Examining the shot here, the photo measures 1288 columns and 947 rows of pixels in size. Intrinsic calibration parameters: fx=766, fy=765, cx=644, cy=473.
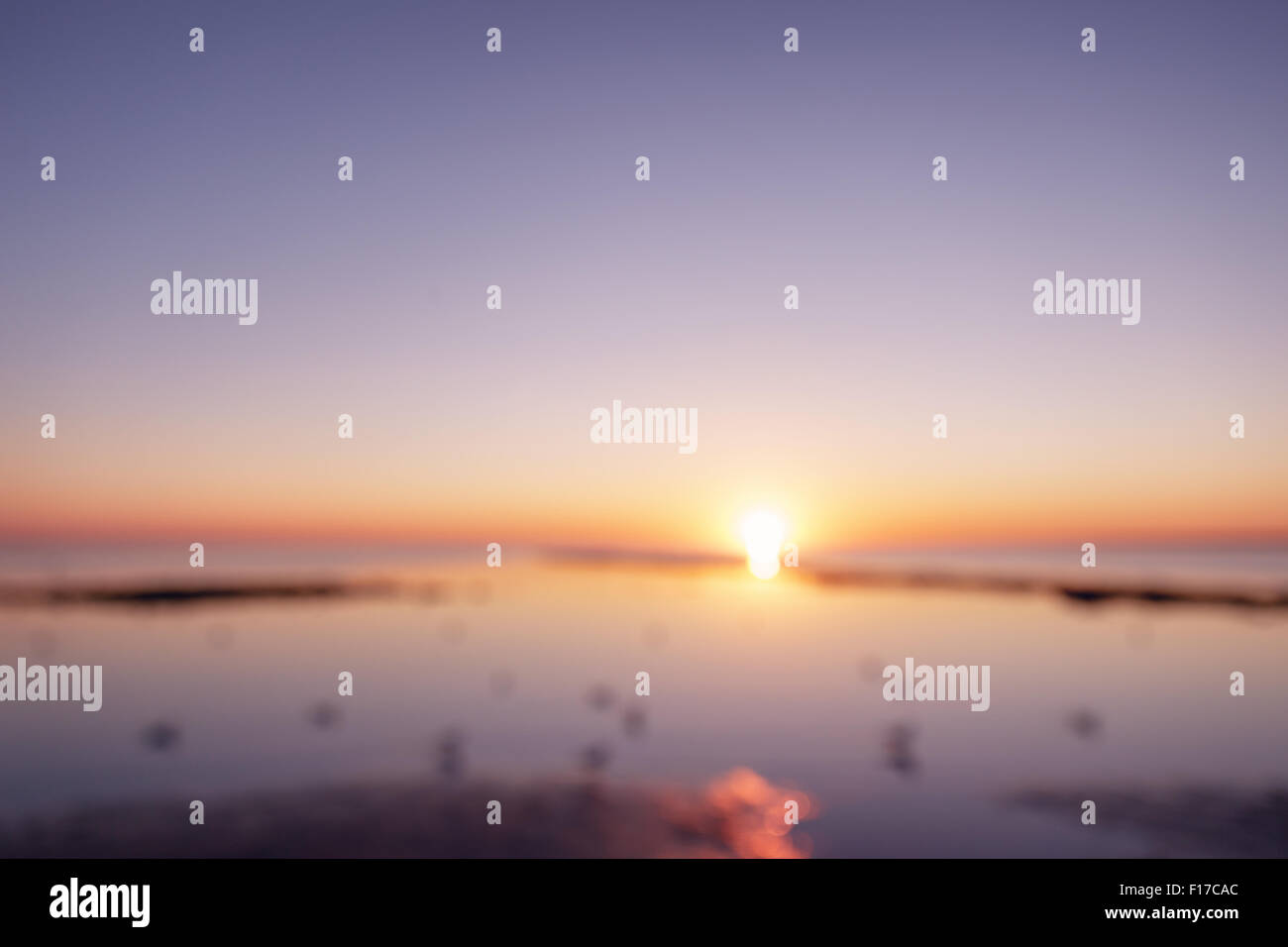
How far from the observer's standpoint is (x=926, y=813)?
15.0 metres

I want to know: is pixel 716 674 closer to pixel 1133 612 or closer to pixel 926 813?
pixel 926 813

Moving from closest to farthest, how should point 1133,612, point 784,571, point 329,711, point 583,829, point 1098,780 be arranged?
point 583,829, point 1098,780, point 329,711, point 1133,612, point 784,571

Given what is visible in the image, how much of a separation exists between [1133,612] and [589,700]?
91.0ft

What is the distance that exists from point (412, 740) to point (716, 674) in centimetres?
1006

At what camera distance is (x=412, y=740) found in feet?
61.3

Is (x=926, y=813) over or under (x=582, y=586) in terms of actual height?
under

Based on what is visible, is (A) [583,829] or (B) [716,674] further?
(B) [716,674]
